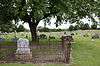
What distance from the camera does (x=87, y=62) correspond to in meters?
17.1

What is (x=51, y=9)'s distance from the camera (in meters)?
25.6

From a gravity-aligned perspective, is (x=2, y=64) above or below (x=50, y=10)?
below

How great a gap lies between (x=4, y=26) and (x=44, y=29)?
23.1 metres

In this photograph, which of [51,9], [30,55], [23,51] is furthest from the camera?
[51,9]

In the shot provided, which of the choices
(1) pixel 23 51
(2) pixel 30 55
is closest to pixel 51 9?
(2) pixel 30 55

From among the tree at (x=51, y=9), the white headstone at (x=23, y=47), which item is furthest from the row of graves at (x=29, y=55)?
the tree at (x=51, y=9)

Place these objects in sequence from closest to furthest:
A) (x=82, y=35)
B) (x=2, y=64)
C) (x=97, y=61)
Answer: (x=2, y=64) < (x=97, y=61) < (x=82, y=35)

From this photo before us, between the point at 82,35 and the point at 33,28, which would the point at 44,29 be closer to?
the point at 82,35

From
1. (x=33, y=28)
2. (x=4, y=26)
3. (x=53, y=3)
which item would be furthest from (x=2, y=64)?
(x=33, y=28)

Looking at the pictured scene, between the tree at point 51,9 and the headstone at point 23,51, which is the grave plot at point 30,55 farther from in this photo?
the tree at point 51,9

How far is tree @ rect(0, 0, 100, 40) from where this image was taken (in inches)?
930

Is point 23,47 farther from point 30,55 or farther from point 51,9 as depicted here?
point 51,9

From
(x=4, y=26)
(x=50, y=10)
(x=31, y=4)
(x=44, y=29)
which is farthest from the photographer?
A: (x=44, y=29)

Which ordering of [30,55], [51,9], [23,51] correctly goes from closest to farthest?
[23,51]
[30,55]
[51,9]
